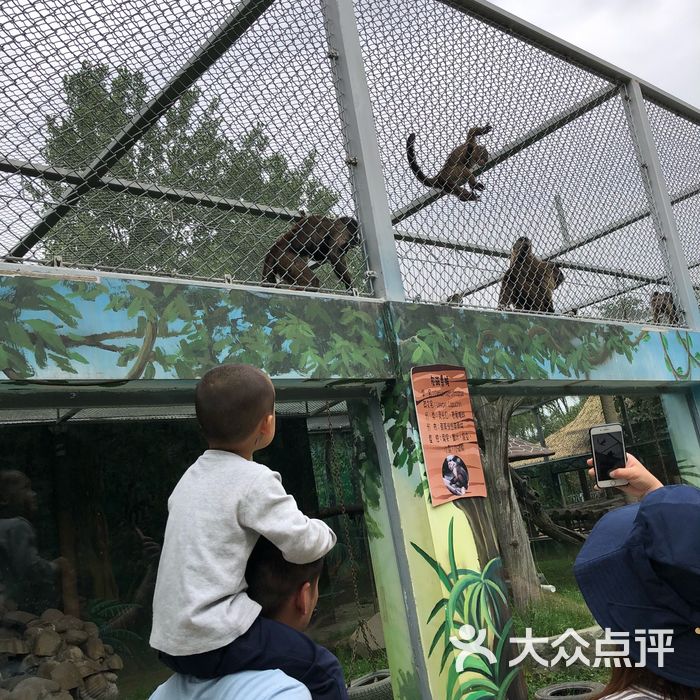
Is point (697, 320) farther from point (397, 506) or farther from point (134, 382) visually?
point (134, 382)

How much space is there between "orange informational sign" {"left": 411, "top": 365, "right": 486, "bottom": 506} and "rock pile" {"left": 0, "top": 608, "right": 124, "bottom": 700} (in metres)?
2.03

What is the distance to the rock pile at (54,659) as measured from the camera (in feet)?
10.7

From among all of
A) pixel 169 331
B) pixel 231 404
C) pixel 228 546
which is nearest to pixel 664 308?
pixel 169 331

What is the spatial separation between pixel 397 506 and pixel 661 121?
13.9 feet

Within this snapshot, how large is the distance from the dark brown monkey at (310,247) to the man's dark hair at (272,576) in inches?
78.8

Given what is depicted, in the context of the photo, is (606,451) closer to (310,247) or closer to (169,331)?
(169,331)

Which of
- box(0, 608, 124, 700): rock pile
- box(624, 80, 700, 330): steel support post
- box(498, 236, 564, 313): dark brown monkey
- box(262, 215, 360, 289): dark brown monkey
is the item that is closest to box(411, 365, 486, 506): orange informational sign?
box(262, 215, 360, 289): dark brown monkey

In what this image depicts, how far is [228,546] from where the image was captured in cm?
134

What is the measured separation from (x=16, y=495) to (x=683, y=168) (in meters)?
5.35

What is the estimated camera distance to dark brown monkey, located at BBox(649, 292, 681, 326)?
5.08 m

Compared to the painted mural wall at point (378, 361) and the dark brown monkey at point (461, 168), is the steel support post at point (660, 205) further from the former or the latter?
the painted mural wall at point (378, 361)

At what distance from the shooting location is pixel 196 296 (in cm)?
251

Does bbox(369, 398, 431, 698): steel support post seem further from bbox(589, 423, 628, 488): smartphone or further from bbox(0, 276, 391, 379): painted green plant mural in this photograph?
bbox(589, 423, 628, 488): smartphone

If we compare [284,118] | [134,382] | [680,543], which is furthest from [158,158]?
[680,543]
